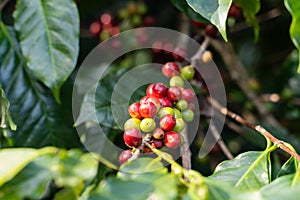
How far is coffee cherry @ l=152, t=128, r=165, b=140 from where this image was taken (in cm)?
93

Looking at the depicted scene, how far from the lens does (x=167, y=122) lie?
3.07 ft

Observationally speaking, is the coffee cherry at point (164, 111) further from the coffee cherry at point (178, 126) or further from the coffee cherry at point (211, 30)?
the coffee cherry at point (211, 30)

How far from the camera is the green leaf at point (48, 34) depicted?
118cm

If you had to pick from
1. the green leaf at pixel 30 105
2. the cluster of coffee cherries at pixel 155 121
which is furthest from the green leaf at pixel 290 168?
the green leaf at pixel 30 105

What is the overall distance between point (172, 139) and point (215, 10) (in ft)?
0.85

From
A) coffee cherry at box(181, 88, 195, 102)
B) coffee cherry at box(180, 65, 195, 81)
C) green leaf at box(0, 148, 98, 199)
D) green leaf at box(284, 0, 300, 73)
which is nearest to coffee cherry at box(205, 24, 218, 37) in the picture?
coffee cherry at box(180, 65, 195, 81)

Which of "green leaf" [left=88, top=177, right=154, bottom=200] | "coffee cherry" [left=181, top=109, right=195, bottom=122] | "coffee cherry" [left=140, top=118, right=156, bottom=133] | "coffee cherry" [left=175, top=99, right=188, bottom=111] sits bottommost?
"coffee cherry" [left=181, top=109, right=195, bottom=122]

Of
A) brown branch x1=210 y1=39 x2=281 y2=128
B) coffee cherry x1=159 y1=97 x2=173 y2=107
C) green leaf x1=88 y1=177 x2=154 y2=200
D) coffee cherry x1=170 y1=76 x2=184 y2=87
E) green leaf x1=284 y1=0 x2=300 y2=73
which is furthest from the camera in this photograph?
brown branch x1=210 y1=39 x2=281 y2=128

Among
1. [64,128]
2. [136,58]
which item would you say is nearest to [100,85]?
[64,128]

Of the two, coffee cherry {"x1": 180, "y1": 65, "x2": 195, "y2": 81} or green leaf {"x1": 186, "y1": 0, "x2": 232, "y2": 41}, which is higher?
green leaf {"x1": 186, "y1": 0, "x2": 232, "y2": 41}

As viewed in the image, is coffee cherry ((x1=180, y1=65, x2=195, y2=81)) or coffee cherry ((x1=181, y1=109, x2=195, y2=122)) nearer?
coffee cherry ((x1=181, y1=109, x2=195, y2=122))

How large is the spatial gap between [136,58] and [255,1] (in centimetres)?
72

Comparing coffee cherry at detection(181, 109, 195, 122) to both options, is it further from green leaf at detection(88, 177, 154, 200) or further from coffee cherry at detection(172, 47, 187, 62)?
green leaf at detection(88, 177, 154, 200)

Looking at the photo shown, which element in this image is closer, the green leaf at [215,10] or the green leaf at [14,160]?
the green leaf at [14,160]
